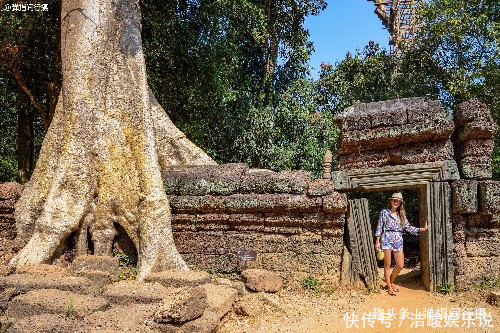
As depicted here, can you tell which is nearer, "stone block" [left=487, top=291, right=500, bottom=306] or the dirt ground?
the dirt ground

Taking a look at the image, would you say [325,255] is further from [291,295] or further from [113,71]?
[113,71]

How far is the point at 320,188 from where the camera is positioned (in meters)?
5.37

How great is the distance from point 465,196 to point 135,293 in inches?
168

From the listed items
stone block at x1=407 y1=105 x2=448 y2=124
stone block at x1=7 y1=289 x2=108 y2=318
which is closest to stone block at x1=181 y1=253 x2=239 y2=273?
stone block at x1=7 y1=289 x2=108 y2=318

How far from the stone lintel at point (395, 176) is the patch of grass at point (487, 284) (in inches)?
55.3

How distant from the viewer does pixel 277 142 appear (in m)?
12.1

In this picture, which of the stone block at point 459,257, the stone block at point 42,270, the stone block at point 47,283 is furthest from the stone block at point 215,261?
the stone block at point 459,257

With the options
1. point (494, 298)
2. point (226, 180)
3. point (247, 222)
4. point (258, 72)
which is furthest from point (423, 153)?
point (258, 72)

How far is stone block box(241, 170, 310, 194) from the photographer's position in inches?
214

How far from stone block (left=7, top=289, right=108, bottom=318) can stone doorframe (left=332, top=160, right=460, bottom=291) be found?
3438 millimetres

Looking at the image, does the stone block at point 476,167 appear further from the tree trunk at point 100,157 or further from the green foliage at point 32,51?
the green foliage at point 32,51

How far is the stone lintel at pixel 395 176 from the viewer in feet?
18.6

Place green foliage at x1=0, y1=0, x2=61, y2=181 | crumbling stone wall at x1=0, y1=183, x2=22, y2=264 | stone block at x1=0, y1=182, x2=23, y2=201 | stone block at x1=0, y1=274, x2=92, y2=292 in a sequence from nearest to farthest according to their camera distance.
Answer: stone block at x1=0, y1=274, x2=92, y2=292 < crumbling stone wall at x1=0, y1=183, x2=22, y2=264 < stone block at x1=0, y1=182, x2=23, y2=201 < green foliage at x1=0, y1=0, x2=61, y2=181

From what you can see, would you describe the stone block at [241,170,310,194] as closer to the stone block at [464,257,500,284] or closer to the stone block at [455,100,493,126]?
the stone block at [455,100,493,126]
